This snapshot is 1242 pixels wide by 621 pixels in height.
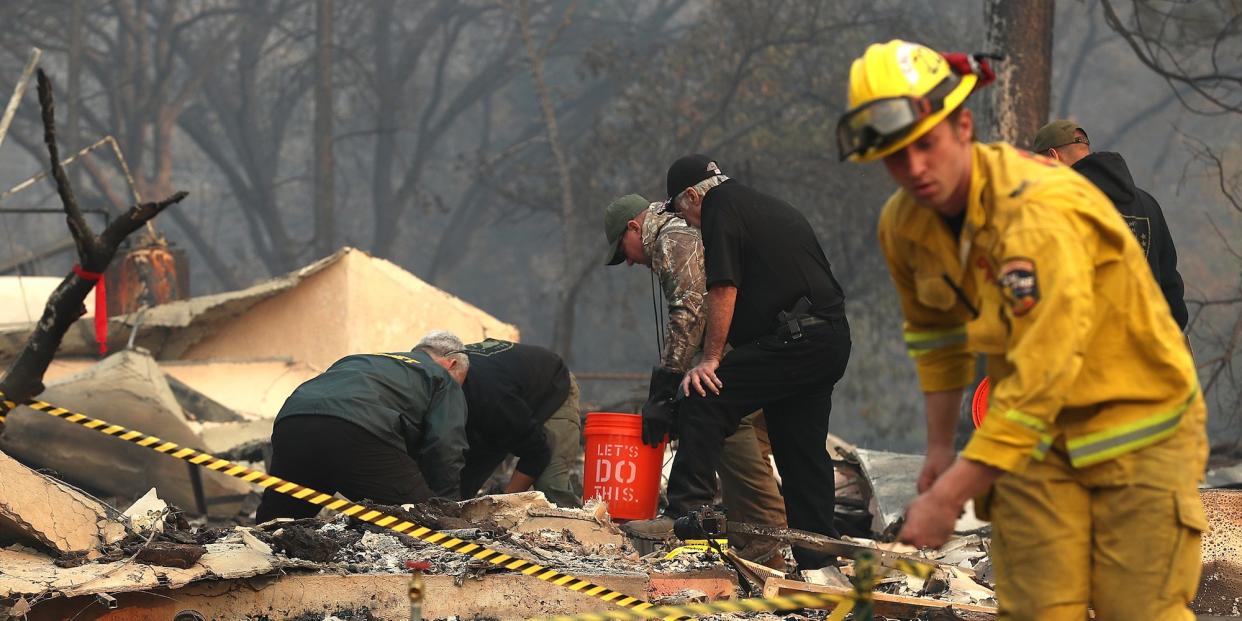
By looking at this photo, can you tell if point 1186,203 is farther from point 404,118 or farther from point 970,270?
point 970,270

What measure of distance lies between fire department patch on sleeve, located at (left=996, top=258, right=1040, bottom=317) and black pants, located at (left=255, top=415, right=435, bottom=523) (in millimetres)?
3557

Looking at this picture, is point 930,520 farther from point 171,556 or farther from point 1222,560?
point 1222,560

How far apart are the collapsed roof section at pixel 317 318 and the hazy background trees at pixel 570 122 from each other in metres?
2.66

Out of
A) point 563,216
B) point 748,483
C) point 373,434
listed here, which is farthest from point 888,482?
point 563,216

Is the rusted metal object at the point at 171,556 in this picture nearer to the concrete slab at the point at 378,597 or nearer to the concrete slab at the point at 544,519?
the concrete slab at the point at 378,597

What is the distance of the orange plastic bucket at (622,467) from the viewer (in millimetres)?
6727

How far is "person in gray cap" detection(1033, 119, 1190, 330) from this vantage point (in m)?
5.88

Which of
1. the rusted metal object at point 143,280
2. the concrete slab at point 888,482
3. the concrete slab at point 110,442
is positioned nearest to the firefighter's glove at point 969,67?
the concrete slab at point 888,482

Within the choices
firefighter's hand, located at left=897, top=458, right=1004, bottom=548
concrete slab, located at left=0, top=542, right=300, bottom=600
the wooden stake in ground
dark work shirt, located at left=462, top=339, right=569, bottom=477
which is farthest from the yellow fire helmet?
dark work shirt, located at left=462, top=339, right=569, bottom=477

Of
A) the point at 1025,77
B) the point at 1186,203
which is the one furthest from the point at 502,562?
the point at 1186,203

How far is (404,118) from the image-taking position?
97.2 ft

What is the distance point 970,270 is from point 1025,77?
9.07 m

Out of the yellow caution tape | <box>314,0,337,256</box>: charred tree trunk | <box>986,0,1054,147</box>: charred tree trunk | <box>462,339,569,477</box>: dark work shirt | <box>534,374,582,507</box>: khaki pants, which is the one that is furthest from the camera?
<box>314,0,337,256</box>: charred tree trunk

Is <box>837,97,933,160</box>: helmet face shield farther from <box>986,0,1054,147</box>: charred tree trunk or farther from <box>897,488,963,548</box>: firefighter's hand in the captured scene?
<box>986,0,1054,147</box>: charred tree trunk
